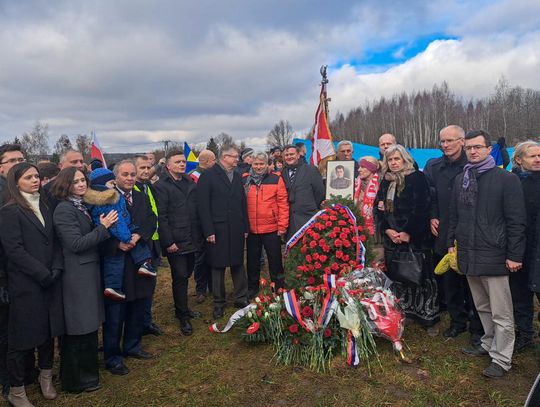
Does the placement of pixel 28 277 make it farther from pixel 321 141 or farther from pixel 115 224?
pixel 321 141

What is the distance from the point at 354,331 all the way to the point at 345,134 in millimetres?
61616

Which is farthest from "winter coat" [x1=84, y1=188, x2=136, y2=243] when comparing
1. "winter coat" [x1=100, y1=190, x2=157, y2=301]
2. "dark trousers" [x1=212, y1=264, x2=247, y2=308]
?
"dark trousers" [x1=212, y1=264, x2=247, y2=308]

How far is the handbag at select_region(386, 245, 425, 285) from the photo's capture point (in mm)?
4172

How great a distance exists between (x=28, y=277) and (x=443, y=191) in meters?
4.14

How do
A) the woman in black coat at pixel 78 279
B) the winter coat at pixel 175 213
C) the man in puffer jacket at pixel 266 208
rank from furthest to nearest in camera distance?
the man in puffer jacket at pixel 266 208
the winter coat at pixel 175 213
the woman in black coat at pixel 78 279

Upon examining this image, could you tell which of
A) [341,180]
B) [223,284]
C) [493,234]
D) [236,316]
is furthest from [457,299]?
[223,284]

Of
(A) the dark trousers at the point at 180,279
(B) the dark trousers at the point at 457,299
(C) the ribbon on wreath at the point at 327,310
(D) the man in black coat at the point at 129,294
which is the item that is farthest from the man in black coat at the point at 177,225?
(B) the dark trousers at the point at 457,299

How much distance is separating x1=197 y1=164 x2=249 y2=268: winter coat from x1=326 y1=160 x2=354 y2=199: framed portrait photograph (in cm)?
132

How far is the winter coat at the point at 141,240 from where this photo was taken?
385 cm

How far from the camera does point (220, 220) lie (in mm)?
5125

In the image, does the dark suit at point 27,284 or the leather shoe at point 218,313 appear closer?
the dark suit at point 27,284

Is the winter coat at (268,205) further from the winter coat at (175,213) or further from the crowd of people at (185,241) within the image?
the winter coat at (175,213)

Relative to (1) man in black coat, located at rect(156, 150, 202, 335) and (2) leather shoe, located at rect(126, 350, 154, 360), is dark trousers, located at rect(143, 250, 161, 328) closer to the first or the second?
(1) man in black coat, located at rect(156, 150, 202, 335)

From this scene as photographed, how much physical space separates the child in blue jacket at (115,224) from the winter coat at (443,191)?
322 cm
